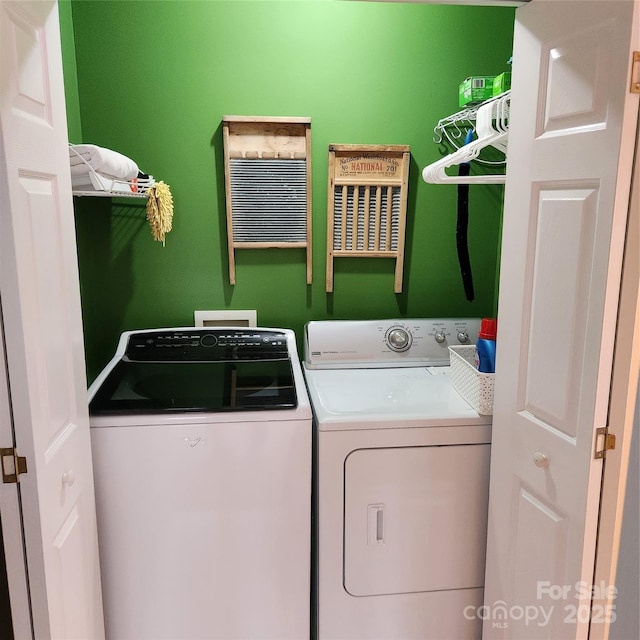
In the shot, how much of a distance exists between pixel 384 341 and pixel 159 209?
3.35 ft

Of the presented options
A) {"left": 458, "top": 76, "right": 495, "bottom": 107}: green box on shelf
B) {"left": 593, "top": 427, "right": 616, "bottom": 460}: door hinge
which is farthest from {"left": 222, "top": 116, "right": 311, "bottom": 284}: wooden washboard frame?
{"left": 593, "top": 427, "right": 616, "bottom": 460}: door hinge

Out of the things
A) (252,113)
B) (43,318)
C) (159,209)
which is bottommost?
(43,318)

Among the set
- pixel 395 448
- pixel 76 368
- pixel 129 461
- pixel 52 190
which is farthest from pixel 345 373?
pixel 52 190

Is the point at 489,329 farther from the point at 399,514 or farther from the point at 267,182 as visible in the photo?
the point at 267,182

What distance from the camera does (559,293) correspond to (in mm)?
1340

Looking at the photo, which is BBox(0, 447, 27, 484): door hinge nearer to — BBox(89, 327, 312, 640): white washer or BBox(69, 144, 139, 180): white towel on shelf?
BBox(89, 327, 312, 640): white washer

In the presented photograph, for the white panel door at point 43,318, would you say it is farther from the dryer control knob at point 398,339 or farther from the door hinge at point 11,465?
the dryer control knob at point 398,339

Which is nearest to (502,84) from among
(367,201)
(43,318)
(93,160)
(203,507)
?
(367,201)

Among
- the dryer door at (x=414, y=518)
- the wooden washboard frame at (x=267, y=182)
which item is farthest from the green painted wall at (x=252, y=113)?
the dryer door at (x=414, y=518)

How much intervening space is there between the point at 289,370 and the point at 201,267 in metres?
0.65

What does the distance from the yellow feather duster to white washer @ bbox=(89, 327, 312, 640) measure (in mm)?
589

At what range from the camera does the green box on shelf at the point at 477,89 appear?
85.7 inches

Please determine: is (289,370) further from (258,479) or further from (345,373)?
(258,479)

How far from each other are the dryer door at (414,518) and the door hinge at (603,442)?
57 centimetres
